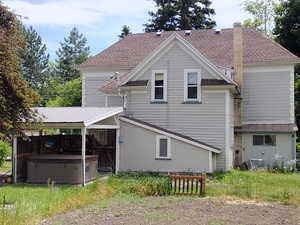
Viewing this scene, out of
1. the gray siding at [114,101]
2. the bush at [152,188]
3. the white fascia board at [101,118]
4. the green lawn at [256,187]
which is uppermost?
the gray siding at [114,101]

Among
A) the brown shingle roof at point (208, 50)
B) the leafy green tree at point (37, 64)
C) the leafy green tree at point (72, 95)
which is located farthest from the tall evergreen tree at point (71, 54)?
the brown shingle roof at point (208, 50)

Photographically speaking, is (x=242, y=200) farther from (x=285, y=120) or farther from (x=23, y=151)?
(x=285, y=120)

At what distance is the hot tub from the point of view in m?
19.2

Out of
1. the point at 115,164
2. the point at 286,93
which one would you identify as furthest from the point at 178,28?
the point at 115,164

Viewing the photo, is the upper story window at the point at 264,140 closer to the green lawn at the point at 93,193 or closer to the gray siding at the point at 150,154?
the gray siding at the point at 150,154

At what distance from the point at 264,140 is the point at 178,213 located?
17120 millimetres

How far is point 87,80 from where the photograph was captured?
109 ft

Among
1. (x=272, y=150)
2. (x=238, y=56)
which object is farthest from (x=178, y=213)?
(x=238, y=56)

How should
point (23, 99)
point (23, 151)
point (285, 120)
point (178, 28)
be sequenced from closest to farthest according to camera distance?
point (23, 99) → point (23, 151) → point (285, 120) → point (178, 28)

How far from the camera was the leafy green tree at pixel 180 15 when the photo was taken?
166ft

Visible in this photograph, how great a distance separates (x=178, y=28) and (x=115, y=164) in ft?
94.3

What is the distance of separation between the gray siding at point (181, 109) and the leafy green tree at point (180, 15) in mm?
25538

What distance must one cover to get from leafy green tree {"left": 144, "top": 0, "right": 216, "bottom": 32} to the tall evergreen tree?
124 feet

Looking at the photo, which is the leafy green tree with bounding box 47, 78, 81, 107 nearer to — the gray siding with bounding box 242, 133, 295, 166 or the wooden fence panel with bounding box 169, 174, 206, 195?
the gray siding with bounding box 242, 133, 295, 166
